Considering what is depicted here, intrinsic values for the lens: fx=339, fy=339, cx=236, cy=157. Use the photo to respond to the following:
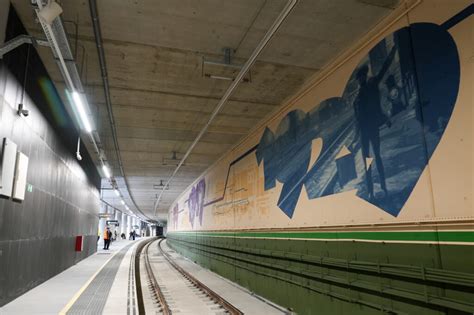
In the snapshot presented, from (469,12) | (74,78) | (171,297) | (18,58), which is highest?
(18,58)

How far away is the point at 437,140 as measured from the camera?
11.9ft

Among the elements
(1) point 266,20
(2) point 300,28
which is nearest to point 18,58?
(1) point 266,20

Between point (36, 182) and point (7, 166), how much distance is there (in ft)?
6.75

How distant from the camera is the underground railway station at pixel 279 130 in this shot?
364cm

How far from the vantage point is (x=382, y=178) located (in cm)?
440

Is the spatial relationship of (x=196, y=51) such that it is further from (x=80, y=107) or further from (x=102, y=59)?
(x=80, y=107)

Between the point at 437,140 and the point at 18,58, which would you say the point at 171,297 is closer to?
the point at 18,58

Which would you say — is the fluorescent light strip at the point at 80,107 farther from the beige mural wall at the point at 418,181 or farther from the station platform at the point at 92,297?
the beige mural wall at the point at 418,181

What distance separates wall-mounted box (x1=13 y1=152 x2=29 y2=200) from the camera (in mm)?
5812

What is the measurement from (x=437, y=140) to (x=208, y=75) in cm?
427

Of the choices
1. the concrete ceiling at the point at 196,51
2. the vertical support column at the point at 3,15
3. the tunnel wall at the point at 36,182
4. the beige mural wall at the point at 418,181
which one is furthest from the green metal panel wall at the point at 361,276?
the vertical support column at the point at 3,15

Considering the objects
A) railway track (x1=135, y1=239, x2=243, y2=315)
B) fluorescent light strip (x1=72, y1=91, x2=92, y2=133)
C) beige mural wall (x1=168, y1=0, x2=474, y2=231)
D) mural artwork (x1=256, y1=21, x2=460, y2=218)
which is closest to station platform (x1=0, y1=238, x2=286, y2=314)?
railway track (x1=135, y1=239, x2=243, y2=315)

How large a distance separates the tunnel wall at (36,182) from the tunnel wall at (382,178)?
495 centimetres

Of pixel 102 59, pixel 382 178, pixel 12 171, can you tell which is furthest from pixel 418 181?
pixel 12 171
